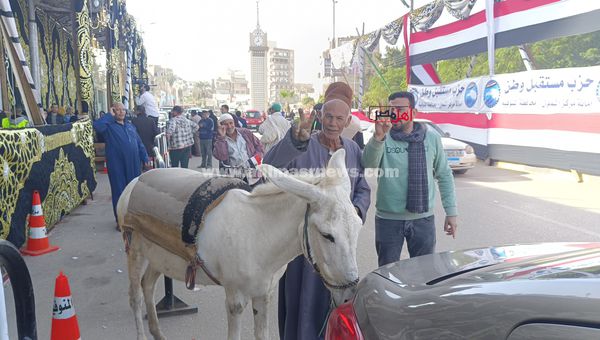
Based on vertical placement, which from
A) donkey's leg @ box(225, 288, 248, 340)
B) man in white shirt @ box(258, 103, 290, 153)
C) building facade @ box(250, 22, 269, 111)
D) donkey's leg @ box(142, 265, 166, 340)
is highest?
building facade @ box(250, 22, 269, 111)

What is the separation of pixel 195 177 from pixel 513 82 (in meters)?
12.1

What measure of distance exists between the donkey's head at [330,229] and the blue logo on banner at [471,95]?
13635 millimetres

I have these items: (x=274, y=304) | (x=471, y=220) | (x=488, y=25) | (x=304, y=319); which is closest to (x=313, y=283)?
(x=304, y=319)

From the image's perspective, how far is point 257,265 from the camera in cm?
240

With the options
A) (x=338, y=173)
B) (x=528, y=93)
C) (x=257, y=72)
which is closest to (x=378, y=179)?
(x=338, y=173)

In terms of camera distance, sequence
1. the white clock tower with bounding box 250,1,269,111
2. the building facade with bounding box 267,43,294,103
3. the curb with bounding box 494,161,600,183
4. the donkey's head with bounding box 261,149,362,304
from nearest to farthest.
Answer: the donkey's head with bounding box 261,149,362,304, the curb with bounding box 494,161,600,183, the white clock tower with bounding box 250,1,269,111, the building facade with bounding box 267,43,294,103

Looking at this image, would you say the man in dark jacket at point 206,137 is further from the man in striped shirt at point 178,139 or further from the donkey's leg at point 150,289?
the donkey's leg at point 150,289

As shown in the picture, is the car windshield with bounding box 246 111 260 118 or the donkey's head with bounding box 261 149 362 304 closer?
the donkey's head with bounding box 261 149 362 304

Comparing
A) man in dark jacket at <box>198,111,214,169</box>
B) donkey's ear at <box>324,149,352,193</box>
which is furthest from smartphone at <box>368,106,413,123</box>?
man in dark jacket at <box>198,111,214,169</box>

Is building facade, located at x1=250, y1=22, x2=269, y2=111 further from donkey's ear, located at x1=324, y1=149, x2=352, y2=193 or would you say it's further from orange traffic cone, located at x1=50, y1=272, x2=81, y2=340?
donkey's ear, located at x1=324, y1=149, x2=352, y2=193

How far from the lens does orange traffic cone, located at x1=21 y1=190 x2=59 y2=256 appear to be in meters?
5.36

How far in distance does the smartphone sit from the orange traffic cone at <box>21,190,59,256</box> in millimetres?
4544

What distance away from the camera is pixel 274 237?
7.73 ft

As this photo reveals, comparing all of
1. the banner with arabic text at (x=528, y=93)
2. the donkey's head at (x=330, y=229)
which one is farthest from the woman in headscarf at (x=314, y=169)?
the banner with arabic text at (x=528, y=93)
